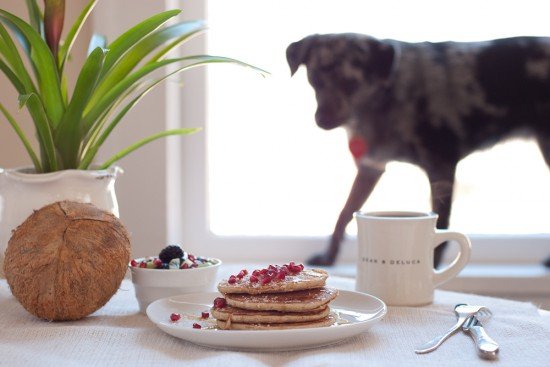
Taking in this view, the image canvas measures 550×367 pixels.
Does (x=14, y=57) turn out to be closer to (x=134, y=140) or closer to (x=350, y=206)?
(x=134, y=140)

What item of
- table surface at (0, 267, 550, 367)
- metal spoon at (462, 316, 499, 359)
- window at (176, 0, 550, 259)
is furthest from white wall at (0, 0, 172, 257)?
metal spoon at (462, 316, 499, 359)

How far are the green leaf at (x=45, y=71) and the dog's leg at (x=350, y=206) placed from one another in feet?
2.13

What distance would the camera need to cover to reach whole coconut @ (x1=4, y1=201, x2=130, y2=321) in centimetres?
90

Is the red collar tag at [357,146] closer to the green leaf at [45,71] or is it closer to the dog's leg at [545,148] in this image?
the dog's leg at [545,148]

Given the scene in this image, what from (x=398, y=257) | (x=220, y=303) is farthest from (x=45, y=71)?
(x=398, y=257)

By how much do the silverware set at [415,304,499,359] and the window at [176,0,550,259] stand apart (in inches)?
22.6

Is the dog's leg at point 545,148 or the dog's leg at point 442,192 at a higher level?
the dog's leg at point 545,148

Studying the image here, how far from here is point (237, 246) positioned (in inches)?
61.8

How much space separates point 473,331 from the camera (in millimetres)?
874

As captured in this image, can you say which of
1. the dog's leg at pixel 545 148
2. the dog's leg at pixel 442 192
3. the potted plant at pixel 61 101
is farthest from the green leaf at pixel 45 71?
the dog's leg at pixel 545 148

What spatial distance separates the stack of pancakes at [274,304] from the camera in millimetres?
823

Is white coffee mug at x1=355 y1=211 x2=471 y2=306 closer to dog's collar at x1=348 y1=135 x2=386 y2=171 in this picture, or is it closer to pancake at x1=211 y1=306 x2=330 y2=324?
pancake at x1=211 y1=306 x2=330 y2=324

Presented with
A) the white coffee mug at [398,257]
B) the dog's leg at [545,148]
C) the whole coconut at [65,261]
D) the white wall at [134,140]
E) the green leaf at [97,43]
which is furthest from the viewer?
the dog's leg at [545,148]

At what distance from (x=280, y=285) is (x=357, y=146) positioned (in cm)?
72
